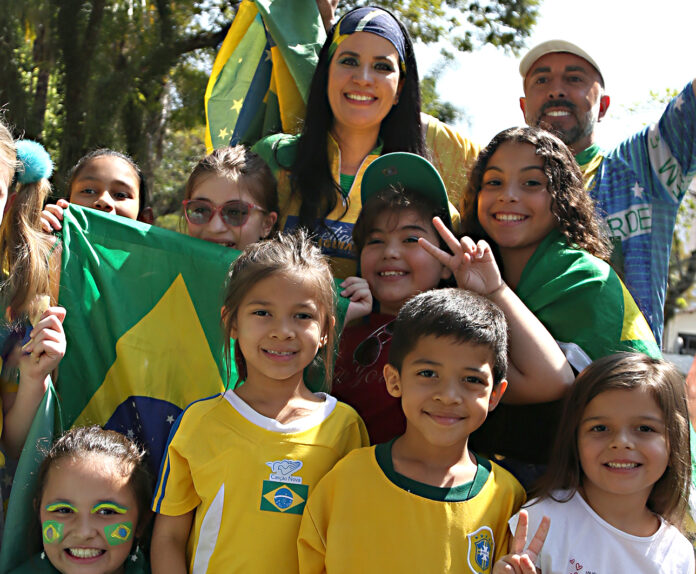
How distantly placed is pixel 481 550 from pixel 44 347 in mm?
1476

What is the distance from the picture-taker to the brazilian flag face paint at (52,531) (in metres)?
2.38

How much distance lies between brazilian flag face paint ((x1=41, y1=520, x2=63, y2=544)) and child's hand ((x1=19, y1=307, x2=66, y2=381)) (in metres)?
0.46

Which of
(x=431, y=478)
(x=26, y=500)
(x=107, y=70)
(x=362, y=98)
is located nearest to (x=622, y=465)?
(x=431, y=478)

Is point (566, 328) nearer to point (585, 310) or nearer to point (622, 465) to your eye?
point (585, 310)

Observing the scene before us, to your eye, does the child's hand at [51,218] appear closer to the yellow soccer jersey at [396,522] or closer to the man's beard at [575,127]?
the yellow soccer jersey at [396,522]

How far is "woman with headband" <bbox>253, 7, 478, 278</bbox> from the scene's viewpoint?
11.2ft

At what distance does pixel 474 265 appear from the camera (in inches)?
97.5

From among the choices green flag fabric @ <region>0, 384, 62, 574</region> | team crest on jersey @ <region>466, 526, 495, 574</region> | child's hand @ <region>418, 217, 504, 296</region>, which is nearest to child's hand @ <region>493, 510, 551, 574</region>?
team crest on jersey @ <region>466, 526, 495, 574</region>

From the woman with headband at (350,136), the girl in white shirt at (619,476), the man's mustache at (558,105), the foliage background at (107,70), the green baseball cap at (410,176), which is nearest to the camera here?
the girl in white shirt at (619,476)

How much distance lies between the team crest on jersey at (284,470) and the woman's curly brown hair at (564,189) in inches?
48.0

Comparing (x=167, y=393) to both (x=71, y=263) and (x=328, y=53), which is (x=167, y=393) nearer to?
(x=71, y=263)

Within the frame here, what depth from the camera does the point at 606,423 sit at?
7.58 ft

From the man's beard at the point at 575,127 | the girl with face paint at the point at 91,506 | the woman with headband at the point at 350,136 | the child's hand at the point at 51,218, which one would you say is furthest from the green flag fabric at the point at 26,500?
the man's beard at the point at 575,127

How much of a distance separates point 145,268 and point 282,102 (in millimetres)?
1555
